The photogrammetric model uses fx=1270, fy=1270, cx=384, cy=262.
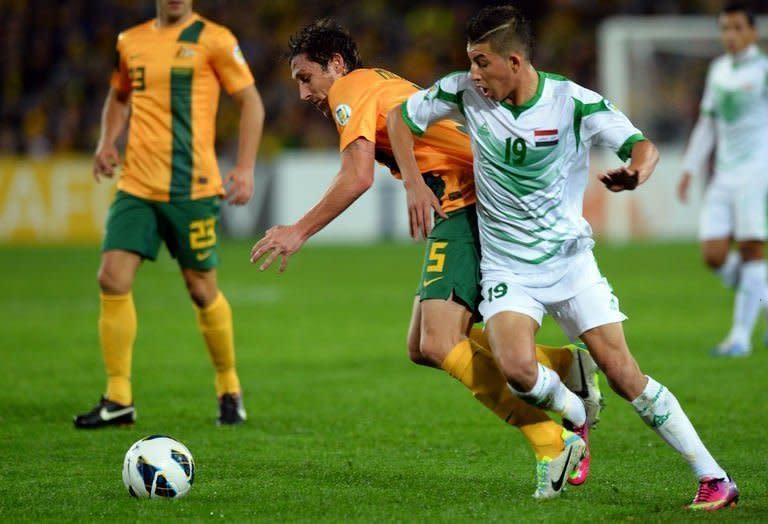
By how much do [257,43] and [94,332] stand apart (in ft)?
45.5

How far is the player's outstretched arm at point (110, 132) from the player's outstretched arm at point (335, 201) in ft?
8.32

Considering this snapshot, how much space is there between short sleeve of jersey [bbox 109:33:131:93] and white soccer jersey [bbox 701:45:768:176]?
4790mm

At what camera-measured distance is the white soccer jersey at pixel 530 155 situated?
4859 millimetres

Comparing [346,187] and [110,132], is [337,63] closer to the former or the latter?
[346,187]

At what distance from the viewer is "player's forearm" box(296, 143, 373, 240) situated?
16.4 feet

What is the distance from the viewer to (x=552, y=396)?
192 inches

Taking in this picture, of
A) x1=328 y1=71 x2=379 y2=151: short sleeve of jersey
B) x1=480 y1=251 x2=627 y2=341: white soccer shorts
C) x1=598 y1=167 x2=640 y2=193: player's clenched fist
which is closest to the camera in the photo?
x1=598 y1=167 x2=640 y2=193: player's clenched fist

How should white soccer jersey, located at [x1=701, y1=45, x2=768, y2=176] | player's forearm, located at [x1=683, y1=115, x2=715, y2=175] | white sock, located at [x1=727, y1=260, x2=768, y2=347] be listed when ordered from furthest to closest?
player's forearm, located at [x1=683, y1=115, x2=715, y2=175], white soccer jersey, located at [x1=701, y1=45, x2=768, y2=176], white sock, located at [x1=727, y1=260, x2=768, y2=347]

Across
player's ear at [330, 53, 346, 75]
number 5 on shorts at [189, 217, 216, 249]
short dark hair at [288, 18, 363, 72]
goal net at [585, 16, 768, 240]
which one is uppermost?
short dark hair at [288, 18, 363, 72]

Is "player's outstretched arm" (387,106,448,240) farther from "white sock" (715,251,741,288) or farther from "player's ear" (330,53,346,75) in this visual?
"white sock" (715,251,741,288)

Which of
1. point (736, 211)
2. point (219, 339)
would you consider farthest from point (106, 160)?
point (736, 211)

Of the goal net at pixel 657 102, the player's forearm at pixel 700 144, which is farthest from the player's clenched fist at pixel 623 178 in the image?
the goal net at pixel 657 102

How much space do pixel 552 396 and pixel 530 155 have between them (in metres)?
0.93

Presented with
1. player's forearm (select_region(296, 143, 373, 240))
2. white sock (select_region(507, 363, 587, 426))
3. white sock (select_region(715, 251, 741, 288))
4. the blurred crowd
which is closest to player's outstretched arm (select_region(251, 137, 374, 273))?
player's forearm (select_region(296, 143, 373, 240))
